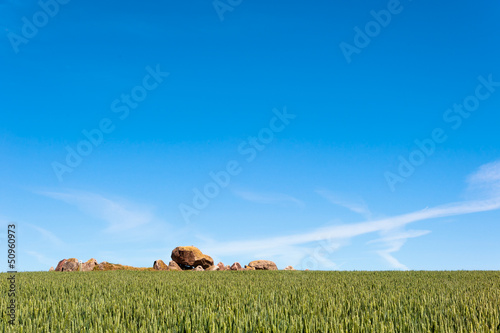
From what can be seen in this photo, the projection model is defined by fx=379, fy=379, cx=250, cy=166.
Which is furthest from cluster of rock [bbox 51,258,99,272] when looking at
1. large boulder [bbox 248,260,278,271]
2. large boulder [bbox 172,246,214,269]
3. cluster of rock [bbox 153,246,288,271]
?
large boulder [bbox 248,260,278,271]

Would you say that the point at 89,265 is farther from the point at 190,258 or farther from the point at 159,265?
the point at 190,258

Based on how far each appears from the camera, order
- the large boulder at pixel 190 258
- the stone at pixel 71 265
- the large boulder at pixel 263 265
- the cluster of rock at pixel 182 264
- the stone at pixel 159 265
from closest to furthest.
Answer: the stone at pixel 71 265 → the cluster of rock at pixel 182 264 → the stone at pixel 159 265 → the large boulder at pixel 263 265 → the large boulder at pixel 190 258

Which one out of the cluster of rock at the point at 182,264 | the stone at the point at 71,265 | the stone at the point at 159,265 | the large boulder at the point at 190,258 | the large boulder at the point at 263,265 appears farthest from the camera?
the large boulder at the point at 190,258

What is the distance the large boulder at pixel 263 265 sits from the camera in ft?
94.5

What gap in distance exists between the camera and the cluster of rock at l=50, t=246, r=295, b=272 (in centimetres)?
2723

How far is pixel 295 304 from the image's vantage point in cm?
656

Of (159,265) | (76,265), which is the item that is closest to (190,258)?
(159,265)

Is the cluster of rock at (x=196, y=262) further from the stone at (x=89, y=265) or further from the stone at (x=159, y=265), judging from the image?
the stone at (x=89, y=265)

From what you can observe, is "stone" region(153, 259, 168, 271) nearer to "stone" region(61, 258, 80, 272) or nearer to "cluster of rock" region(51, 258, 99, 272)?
"cluster of rock" region(51, 258, 99, 272)

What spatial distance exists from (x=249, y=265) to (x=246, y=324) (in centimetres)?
2526

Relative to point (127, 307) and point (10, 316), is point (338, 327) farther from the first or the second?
point (10, 316)

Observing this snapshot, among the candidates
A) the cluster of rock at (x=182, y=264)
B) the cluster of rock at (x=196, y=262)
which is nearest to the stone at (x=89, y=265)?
the cluster of rock at (x=182, y=264)

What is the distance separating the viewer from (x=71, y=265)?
27094 millimetres

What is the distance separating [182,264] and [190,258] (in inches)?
46.3
